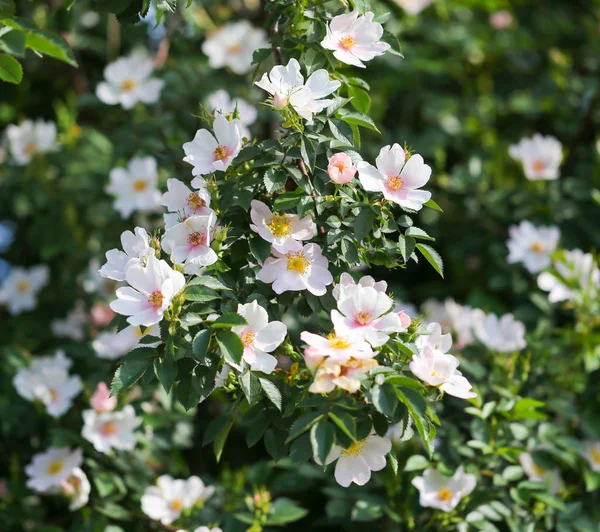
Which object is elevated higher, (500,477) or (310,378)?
(310,378)

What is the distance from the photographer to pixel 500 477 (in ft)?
5.34

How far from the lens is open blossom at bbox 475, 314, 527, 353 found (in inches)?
71.8

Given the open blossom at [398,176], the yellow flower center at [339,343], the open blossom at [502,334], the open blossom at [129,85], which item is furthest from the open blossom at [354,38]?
the open blossom at [129,85]

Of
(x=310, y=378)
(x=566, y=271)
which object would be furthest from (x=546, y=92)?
(x=310, y=378)

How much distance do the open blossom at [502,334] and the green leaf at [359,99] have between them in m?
0.69

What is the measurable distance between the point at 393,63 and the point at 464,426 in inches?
57.7

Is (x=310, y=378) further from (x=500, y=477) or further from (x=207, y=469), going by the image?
(x=207, y=469)

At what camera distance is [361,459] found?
1221mm

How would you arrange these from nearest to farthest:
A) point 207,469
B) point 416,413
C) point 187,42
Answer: point 416,413 → point 207,469 → point 187,42

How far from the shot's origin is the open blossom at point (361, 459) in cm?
121

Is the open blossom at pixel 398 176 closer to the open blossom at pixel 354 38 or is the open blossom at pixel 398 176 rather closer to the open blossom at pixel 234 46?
the open blossom at pixel 354 38

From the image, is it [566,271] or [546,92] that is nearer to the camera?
[566,271]

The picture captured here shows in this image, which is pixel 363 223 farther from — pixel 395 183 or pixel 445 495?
pixel 445 495

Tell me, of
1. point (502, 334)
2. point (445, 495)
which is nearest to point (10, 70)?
point (445, 495)
